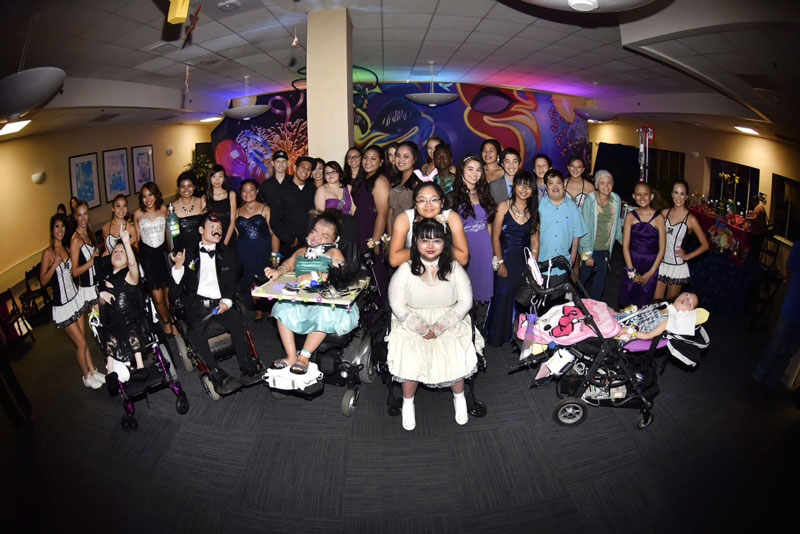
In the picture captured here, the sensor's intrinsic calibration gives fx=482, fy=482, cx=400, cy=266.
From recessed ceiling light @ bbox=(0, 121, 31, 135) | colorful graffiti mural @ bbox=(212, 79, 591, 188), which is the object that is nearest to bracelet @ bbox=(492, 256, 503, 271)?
recessed ceiling light @ bbox=(0, 121, 31, 135)

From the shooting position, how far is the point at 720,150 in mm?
9203

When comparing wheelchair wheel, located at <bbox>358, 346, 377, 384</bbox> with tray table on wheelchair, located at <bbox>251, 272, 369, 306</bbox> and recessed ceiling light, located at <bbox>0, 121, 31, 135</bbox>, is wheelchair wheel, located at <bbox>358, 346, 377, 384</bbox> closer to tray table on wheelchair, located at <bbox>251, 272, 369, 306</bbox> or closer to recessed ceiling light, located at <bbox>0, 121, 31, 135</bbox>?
tray table on wheelchair, located at <bbox>251, 272, 369, 306</bbox>

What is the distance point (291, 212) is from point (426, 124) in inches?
272

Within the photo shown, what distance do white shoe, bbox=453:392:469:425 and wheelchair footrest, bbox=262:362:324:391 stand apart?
1.10 meters

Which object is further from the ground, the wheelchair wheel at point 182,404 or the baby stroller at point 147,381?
the baby stroller at point 147,381

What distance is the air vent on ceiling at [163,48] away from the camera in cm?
526

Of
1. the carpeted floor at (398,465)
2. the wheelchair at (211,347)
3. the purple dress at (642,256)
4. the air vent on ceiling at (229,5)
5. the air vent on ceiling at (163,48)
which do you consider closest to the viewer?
the carpeted floor at (398,465)


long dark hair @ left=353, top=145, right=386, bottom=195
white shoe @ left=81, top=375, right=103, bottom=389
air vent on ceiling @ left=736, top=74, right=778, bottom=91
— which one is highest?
air vent on ceiling @ left=736, top=74, right=778, bottom=91

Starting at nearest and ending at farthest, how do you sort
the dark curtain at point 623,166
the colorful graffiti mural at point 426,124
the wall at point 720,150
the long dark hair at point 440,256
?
1. the long dark hair at point 440,256
2. the wall at point 720,150
3. the colorful graffiti mural at point 426,124
4. the dark curtain at point 623,166

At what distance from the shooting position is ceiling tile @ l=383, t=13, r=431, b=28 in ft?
17.7

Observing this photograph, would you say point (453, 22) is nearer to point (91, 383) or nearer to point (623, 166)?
point (91, 383)

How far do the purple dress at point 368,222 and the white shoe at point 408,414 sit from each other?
5.64 feet

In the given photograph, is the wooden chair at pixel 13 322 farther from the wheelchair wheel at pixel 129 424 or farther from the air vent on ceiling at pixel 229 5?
the air vent on ceiling at pixel 229 5

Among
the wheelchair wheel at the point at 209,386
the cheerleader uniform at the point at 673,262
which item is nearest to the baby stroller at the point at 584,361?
the cheerleader uniform at the point at 673,262
